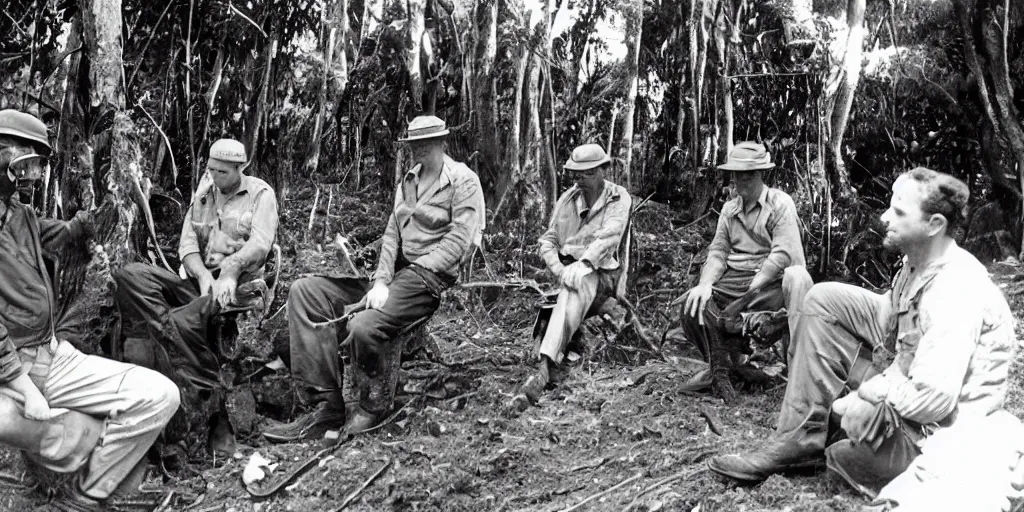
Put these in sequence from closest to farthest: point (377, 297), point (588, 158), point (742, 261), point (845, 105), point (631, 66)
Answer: point (377, 297) < point (742, 261) < point (588, 158) < point (845, 105) < point (631, 66)

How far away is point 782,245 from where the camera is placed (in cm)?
518

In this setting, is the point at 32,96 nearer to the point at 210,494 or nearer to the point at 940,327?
the point at 210,494

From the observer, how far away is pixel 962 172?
6.68m

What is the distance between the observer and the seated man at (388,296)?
4.90 m

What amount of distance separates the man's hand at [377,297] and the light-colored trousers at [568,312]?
3.45ft

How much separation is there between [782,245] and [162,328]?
326 cm

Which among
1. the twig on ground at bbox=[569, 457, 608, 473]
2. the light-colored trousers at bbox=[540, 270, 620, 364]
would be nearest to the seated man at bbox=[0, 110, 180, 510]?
the twig on ground at bbox=[569, 457, 608, 473]

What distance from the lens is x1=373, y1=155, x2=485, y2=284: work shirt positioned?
16.9ft

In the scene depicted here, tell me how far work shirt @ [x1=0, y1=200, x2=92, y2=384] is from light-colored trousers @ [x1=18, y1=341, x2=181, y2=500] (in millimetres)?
81

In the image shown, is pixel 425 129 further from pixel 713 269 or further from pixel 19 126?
pixel 19 126

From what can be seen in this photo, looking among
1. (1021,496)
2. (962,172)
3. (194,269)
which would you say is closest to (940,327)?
(1021,496)

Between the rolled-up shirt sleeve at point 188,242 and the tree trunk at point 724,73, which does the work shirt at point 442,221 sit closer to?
the rolled-up shirt sleeve at point 188,242

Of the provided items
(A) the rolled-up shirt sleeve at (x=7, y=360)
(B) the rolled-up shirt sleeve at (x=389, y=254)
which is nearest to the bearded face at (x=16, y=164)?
(A) the rolled-up shirt sleeve at (x=7, y=360)

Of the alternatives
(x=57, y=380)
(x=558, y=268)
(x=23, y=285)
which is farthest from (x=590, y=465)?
(x=23, y=285)
